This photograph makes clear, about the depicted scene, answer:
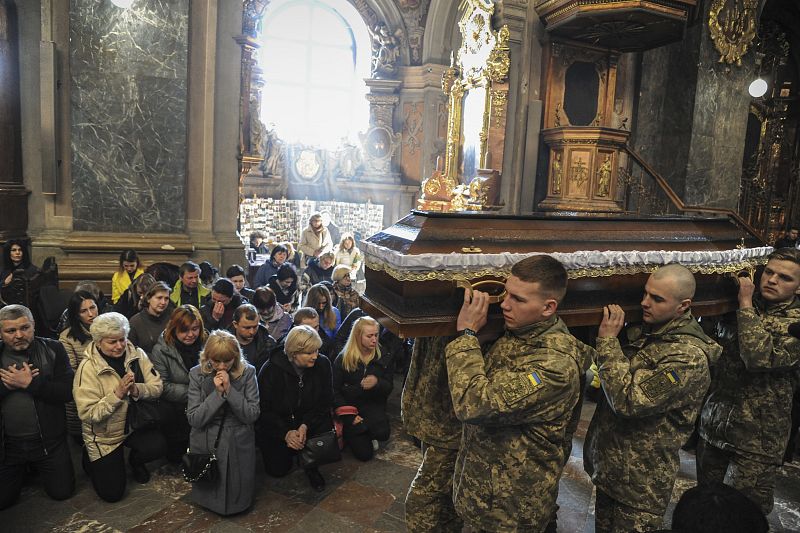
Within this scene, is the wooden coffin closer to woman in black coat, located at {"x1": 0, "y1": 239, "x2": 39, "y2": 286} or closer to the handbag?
the handbag

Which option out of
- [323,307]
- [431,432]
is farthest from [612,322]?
[323,307]

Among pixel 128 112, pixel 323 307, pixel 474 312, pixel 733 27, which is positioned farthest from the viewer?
pixel 733 27

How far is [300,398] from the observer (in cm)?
385

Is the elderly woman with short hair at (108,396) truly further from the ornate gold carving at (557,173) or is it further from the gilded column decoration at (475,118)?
the ornate gold carving at (557,173)

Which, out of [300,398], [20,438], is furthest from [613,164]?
[20,438]

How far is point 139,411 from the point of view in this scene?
368 cm

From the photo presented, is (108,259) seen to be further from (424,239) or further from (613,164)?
(613,164)

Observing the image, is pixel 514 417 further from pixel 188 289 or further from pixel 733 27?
pixel 733 27

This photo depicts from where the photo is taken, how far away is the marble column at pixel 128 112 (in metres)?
6.07

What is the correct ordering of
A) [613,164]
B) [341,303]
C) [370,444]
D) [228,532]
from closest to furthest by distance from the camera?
[228,532] < [370,444] < [341,303] < [613,164]

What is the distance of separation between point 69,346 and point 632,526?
12.2 feet

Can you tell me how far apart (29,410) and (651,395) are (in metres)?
3.40

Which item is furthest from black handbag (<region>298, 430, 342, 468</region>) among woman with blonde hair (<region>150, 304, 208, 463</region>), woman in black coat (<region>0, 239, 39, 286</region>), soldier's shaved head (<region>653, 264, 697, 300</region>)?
woman in black coat (<region>0, 239, 39, 286</region>)

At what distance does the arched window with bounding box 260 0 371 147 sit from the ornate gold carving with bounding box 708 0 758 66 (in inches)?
308
